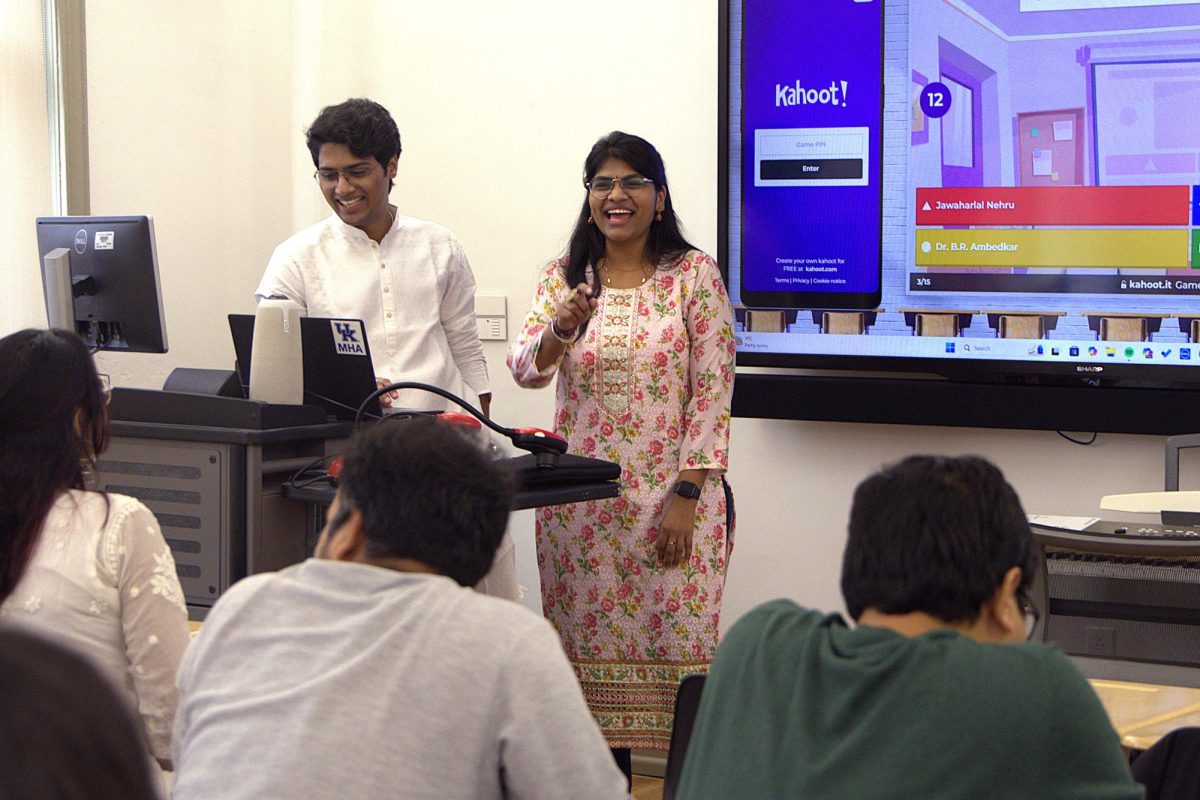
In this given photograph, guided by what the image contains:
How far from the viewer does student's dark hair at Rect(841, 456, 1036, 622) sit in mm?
1204

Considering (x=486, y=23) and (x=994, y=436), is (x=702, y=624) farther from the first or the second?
(x=486, y=23)

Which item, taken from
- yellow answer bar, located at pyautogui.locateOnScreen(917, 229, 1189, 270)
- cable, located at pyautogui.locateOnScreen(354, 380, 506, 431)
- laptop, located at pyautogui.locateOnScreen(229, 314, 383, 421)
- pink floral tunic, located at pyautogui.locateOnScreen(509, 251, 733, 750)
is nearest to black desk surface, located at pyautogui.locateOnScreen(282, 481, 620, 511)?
cable, located at pyautogui.locateOnScreen(354, 380, 506, 431)

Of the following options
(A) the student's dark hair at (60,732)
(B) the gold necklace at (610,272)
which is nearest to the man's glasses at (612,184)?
(B) the gold necklace at (610,272)

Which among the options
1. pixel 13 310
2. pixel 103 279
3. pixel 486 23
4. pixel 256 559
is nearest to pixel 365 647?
pixel 256 559

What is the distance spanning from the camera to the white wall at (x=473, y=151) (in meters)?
3.95

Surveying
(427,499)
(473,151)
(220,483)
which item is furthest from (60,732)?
(473,151)

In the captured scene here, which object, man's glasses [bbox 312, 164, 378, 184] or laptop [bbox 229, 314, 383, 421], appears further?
man's glasses [bbox 312, 164, 378, 184]

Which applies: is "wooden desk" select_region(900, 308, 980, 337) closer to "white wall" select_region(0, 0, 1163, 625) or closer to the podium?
"white wall" select_region(0, 0, 1163, 625)

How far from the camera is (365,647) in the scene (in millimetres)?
1150

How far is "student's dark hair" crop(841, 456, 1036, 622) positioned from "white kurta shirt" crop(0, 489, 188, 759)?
882mm

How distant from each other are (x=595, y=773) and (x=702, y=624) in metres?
1.85

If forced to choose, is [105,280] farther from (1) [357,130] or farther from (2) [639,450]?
(2) [639,450]

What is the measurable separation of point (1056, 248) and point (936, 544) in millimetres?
2653

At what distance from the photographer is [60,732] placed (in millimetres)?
521
